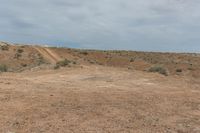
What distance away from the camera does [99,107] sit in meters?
16.8

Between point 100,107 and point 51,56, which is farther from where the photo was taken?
point 51,56

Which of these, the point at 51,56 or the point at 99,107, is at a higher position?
the point at 99,107

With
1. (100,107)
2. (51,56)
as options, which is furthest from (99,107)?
(51,56)

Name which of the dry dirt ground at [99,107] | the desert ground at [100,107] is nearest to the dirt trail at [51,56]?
the desert ground at [100,107]

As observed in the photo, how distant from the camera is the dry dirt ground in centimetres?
1396

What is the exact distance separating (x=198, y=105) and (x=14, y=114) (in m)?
6.74

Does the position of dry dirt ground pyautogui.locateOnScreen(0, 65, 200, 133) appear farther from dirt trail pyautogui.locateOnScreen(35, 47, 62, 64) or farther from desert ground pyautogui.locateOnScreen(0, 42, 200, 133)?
dirt trail pyautogui.locateOnScreen(35, 47, 62, 64)

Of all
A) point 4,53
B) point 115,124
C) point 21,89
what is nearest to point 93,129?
point 115,124

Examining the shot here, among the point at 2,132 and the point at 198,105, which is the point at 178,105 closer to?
the point at 198,105

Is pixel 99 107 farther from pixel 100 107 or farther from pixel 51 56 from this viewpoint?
pixel 51 56

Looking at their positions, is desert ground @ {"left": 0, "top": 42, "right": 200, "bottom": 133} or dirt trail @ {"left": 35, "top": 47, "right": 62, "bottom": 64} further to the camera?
dirt trail @ {"left": 35, "top": 47, "right": 62, "bottom": 64}

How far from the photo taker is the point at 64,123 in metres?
14.2

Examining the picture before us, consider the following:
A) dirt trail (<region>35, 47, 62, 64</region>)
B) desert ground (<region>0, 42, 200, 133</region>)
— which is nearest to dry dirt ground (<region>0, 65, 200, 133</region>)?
desert ground (<region>0, 42, 200, 133</region>)

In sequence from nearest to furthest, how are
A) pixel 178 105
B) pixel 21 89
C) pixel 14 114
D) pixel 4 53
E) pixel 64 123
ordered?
1. pixel 64 123
2. pixel 14 114
3. pixel 178 105
4. pixel 21 89
5. pixel 4 53
